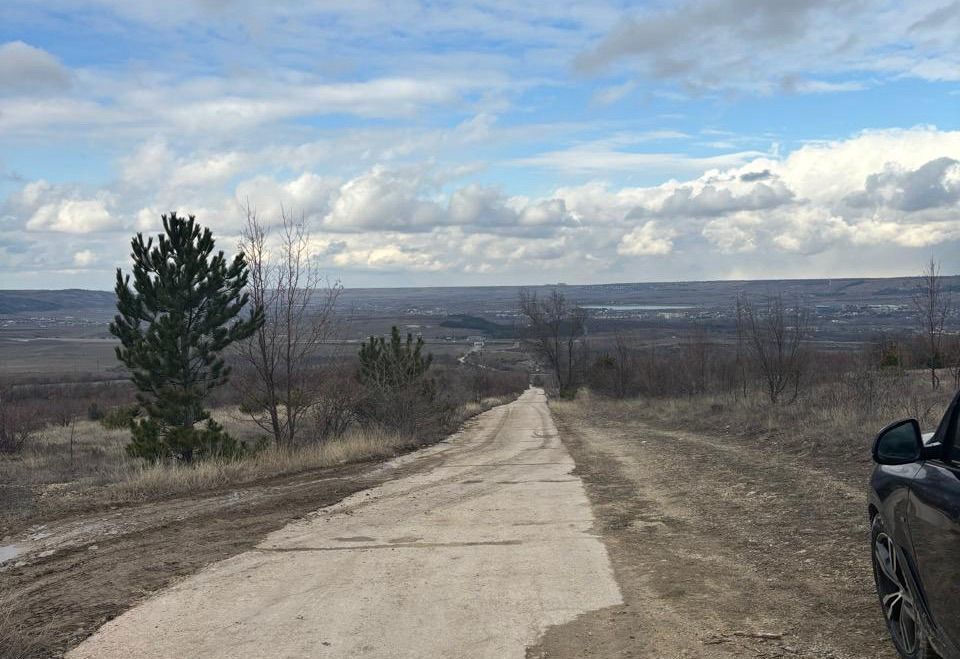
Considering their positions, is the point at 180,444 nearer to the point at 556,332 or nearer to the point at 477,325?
the point at 556,332

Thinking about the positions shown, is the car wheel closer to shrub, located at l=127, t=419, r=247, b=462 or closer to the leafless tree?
shrub, located at l=127, t=419, r=247, b=462

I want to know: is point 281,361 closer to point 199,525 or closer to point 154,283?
point 154,283

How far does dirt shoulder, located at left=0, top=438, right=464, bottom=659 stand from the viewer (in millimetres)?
5859

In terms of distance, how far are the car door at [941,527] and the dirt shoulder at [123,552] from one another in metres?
4.94

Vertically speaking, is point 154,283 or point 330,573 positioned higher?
point 154,283

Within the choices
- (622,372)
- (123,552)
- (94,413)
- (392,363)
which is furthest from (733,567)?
(622,372)

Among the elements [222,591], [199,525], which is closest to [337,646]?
[222,591]

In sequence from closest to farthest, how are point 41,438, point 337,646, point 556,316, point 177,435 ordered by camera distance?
point 337,646 < point 177,435 < point 41,438 < point 556,316

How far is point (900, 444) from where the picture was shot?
4297mm

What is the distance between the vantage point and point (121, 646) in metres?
5.17

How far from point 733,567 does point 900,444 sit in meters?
2.81

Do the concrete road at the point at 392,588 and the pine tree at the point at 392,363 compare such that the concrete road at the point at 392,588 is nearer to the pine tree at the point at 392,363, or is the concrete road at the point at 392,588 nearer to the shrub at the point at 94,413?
the pine tree at the point at 392,363

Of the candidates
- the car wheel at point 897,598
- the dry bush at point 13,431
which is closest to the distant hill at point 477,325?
the dry bush at point 13,431

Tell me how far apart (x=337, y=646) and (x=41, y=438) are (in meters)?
33.8
